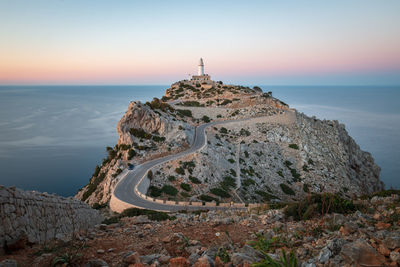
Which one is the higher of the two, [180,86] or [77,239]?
[180,86]

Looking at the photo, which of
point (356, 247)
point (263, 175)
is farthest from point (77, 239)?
point (263, 175)

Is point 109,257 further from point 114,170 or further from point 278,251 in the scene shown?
point 114,170

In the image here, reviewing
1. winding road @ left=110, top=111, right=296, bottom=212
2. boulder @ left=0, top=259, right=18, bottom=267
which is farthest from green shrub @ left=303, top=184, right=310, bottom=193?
boulder @ left=0, top=259, right=18, bottom=267

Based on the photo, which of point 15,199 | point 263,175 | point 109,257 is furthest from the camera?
point 263,175

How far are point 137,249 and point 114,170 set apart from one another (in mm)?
20369

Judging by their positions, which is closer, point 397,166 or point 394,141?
point 397,166

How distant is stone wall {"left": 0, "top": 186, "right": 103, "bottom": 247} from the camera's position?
5.37 meters

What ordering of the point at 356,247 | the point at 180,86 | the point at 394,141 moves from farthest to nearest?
1. the point at 180,86
2. the point at 394,141
3. the point at 356,247

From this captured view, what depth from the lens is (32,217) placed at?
A: 612 cm

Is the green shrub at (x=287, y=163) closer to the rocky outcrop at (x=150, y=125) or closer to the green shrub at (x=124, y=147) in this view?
the rocky outcrop at (x=150, y=125)

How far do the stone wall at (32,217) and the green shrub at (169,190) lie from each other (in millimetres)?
13315

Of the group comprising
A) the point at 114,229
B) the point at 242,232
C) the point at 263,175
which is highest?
the point at 242,232

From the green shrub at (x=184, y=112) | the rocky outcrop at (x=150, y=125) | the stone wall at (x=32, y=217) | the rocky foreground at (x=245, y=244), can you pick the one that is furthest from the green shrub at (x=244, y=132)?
Answer: the stone wall at (x=32, y=217)

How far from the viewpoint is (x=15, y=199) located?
570 cm
